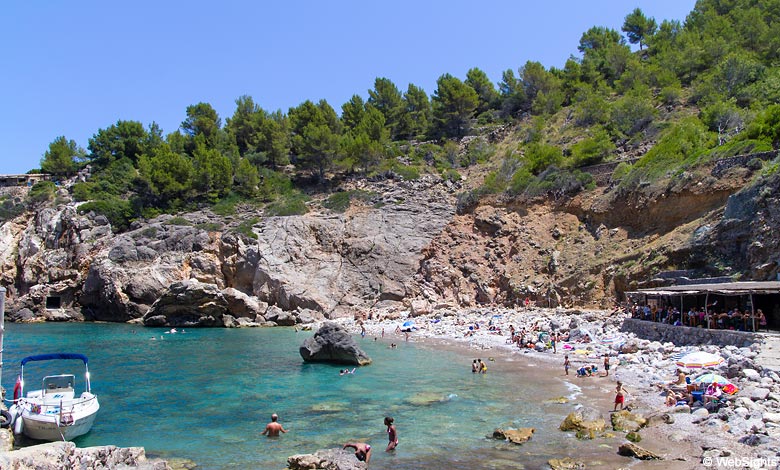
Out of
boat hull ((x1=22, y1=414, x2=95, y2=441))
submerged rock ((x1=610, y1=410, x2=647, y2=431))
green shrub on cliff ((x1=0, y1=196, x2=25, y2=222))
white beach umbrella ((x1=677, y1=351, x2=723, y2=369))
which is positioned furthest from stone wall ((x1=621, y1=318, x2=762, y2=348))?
green shrub on cliff ((x1=0, y1=196, x2=25, y2=222))

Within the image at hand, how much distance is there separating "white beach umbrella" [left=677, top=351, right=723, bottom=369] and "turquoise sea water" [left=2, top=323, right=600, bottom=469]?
4.42 meters

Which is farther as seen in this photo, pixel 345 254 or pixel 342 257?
pixel 345 254

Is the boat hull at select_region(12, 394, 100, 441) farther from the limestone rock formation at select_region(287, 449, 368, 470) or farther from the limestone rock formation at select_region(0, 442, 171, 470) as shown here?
the limestone rock formation at select_region(287, 449, 368, 470)

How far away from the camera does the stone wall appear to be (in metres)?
20.1

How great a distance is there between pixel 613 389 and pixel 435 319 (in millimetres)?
22591

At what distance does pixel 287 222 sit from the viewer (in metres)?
51.7

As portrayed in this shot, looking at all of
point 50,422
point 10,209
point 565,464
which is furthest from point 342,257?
point 565,464

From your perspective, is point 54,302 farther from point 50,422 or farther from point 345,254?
point 50,422

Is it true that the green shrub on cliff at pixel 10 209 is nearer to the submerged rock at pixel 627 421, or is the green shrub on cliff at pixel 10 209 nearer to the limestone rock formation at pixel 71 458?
the limestone rock formation at pixel 71 458

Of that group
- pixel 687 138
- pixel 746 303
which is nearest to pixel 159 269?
pixel 746 303

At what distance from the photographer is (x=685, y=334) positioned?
930 inches

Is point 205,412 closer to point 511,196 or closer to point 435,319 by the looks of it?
point 435,319

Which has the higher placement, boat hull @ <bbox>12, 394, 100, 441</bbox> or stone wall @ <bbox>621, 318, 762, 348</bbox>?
stone wall @ <bbox>621, 318, 762, 348</bbox>

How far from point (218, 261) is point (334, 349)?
1048 inches
